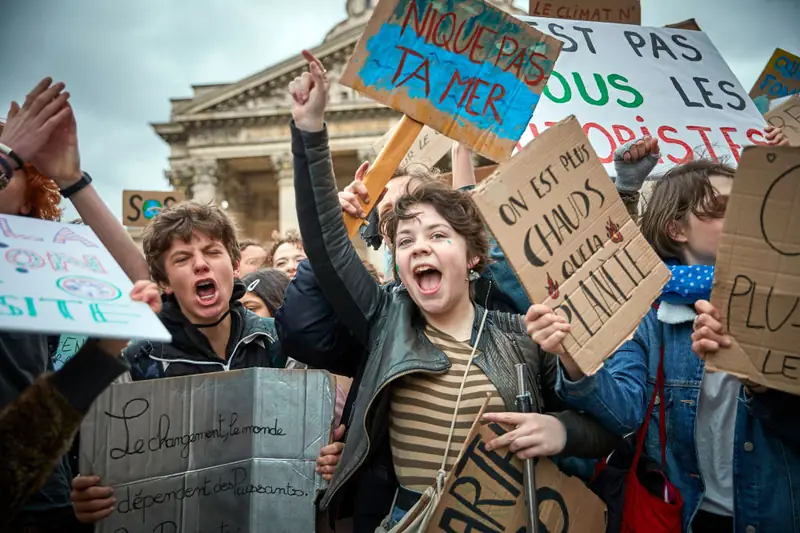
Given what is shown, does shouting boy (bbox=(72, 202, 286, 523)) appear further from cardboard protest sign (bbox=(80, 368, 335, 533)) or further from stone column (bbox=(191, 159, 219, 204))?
stone column (bbox=(191, 159, 219, 204))

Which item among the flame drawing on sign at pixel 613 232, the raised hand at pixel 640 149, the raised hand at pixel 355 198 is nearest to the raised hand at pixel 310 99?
the raised hand at pixel 355 198

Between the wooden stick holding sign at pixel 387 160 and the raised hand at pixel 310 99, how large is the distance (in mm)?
287

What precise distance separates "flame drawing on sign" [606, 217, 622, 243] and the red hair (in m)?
1.46

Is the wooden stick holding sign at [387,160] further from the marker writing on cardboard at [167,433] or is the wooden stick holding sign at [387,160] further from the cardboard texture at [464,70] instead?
the marker writing on cardboard at [167,433]

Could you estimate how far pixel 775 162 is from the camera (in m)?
1.38

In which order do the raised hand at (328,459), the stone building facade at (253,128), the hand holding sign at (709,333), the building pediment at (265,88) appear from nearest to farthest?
the hand holding sign at (709,333)
the raised hand at (328,459)
the stone building facade at (253,128)
the building pediment at (265,88)

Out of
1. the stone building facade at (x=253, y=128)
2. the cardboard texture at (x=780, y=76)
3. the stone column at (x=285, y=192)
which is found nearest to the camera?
the cardboard texture at (x=780, y=76)

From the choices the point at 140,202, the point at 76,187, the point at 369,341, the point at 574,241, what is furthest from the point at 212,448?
the point at 140,202

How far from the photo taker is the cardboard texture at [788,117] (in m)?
2.93

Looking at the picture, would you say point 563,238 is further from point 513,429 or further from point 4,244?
point 4,244

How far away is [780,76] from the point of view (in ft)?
12.2

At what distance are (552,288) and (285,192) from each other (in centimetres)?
2170

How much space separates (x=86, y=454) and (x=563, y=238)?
4.15 feet

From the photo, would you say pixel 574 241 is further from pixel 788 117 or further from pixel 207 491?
pixel 788 117
